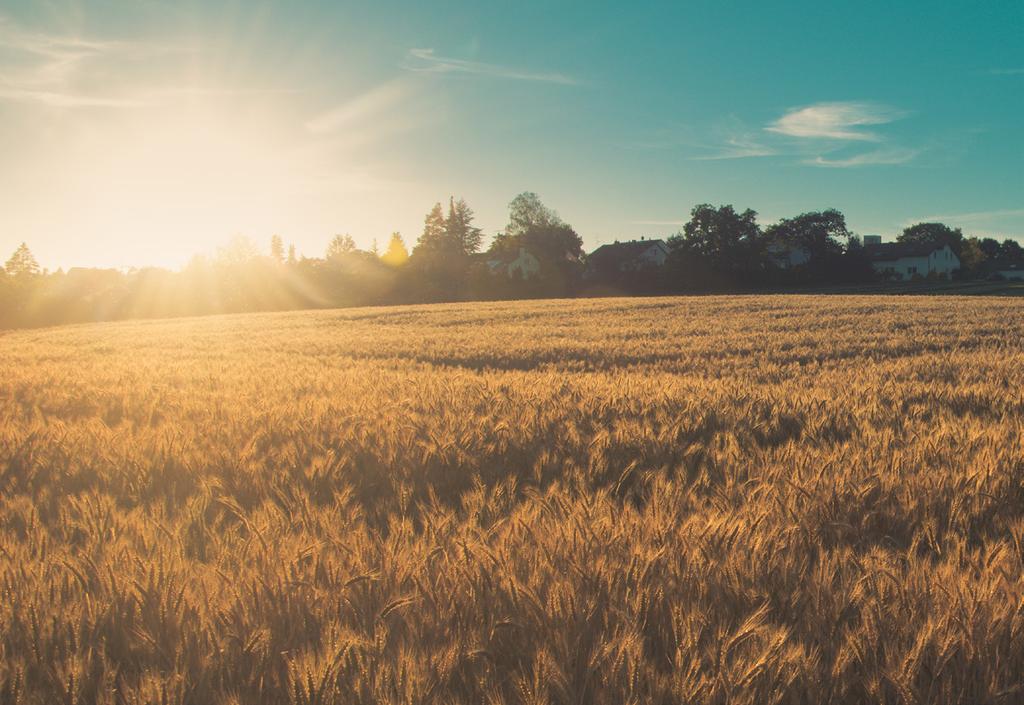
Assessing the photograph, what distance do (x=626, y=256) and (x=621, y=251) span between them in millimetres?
4047

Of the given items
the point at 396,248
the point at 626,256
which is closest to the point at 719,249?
the point at 626,256

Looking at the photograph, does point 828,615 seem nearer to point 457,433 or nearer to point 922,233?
point 457,433

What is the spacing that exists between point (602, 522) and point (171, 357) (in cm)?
1094

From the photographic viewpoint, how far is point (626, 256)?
8244 centimetres

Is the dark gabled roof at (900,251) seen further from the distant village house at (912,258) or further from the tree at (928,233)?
the tree at (928,233)

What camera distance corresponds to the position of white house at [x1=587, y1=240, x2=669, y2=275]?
74.1 meters

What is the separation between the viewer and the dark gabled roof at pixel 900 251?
339 feet

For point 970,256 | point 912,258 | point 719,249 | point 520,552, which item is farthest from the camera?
point 970,256

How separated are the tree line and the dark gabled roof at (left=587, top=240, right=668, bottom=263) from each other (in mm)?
5207

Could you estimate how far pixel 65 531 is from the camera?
87.7 inches

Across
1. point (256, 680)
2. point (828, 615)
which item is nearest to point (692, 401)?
point (828, 615)

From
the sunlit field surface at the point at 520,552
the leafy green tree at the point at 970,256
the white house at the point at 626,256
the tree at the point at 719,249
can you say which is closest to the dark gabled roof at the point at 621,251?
the white house at the point at 626,256

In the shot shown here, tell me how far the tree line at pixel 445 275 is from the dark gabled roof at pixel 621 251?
5207mm

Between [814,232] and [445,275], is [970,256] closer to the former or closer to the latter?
[814,232]
